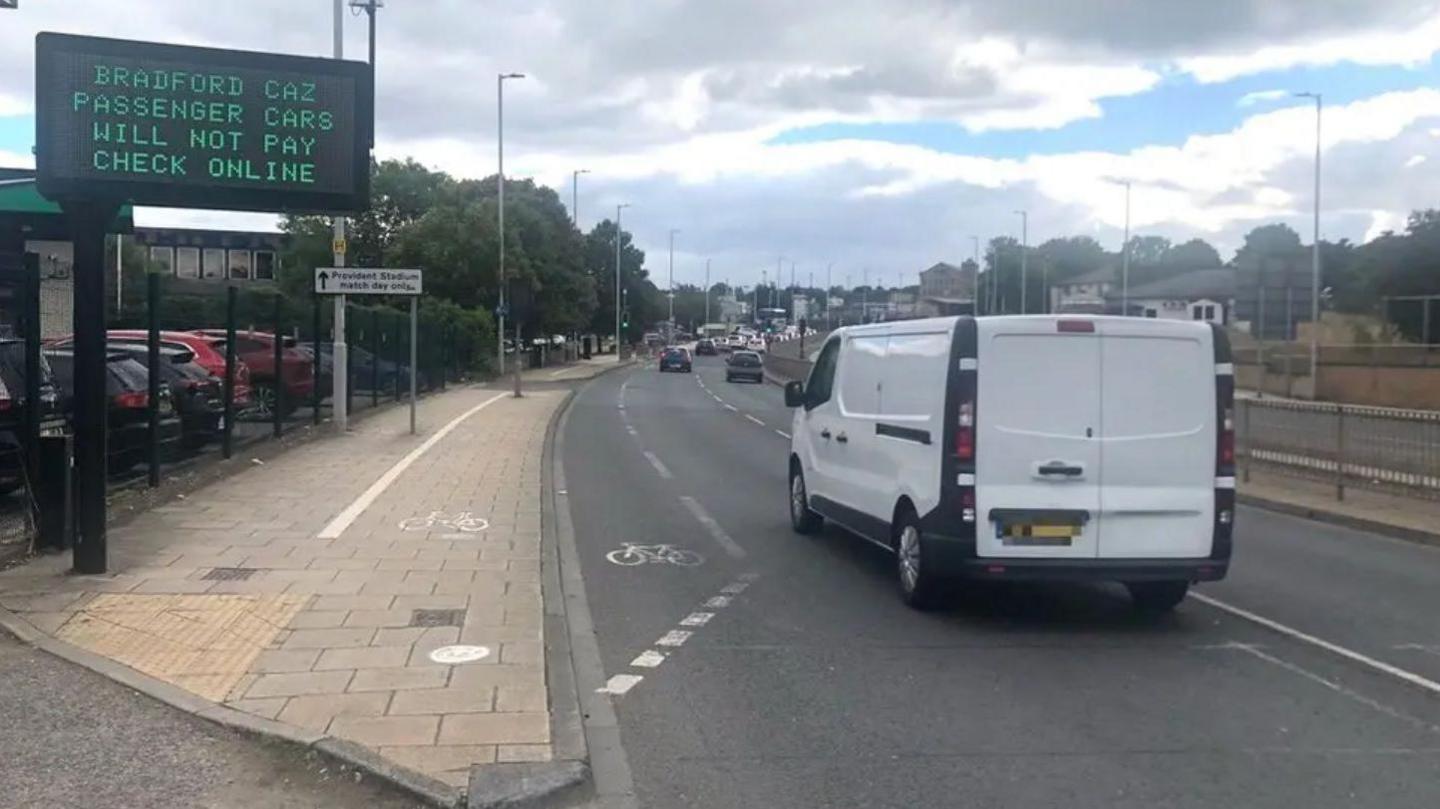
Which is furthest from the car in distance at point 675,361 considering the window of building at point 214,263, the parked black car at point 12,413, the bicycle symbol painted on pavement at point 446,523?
the parked black car at point 12,413

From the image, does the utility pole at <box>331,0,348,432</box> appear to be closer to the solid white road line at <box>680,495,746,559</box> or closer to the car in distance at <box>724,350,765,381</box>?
the solid white road line at <box>680,495,746,559</box>

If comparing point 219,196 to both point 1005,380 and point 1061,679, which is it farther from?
point 1061,679

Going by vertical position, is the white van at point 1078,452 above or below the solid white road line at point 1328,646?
above

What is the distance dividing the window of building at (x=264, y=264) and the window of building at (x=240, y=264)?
0.50 m

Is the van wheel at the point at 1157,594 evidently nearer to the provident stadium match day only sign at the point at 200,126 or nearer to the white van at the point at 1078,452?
the white van at the point at 1078,452

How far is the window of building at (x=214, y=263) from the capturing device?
259 ft

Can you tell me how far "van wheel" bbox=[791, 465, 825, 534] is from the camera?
547 inches

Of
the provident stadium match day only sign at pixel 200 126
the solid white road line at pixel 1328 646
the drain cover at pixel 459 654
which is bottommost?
the solid white road line at pixel 1328 646

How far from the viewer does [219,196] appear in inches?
432

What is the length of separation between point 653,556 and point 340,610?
148 inches

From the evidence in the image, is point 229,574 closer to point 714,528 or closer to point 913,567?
point 913,567

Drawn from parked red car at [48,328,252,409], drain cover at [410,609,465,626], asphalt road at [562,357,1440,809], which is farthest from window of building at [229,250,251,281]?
drain cover at [410,609,465,626]

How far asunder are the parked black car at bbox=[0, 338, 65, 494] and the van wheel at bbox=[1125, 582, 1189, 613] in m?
8.62

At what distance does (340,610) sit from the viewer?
9.43 metres
